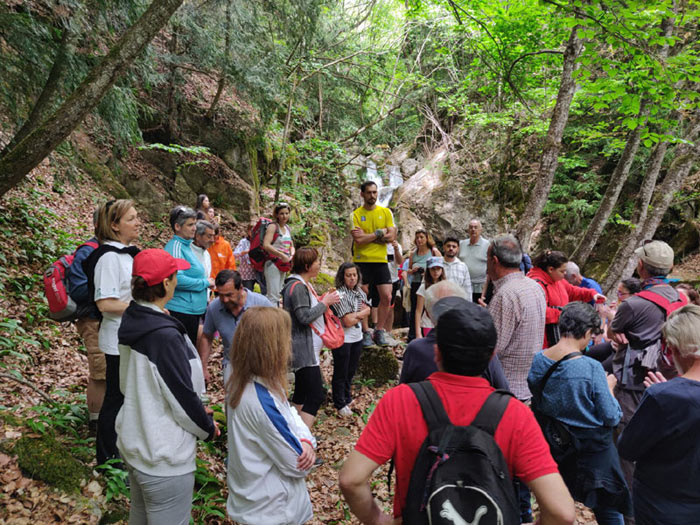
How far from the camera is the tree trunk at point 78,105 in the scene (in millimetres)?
3445

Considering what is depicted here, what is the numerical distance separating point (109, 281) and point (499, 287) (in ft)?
11.2

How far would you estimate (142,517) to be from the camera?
246cm

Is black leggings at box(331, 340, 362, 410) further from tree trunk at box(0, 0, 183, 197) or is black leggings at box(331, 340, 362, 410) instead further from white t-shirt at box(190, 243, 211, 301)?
tree trunk at box(0, 0, 183, 197)

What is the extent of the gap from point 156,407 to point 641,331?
13.2 feet

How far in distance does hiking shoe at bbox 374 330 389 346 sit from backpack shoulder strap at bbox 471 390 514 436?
5342 millimetres

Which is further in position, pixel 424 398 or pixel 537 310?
pixel 537 310

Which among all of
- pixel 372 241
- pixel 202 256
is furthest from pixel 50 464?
pixel 372 241

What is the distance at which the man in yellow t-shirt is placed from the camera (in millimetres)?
6176

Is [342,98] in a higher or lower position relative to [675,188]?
higher

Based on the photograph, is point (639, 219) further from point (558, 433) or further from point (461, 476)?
point (461, 476)

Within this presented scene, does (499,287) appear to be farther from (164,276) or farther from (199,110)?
(199,110)

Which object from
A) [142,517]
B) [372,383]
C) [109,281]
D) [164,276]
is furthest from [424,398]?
[372,383]

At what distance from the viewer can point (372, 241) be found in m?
6.24

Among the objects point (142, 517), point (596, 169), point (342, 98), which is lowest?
point (142, 517)
